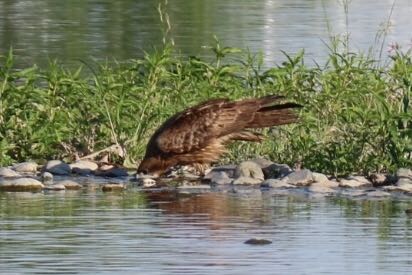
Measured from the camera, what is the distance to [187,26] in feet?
98.9

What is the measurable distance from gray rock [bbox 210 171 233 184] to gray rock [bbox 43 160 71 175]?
129 cm

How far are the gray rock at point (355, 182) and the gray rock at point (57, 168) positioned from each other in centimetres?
244

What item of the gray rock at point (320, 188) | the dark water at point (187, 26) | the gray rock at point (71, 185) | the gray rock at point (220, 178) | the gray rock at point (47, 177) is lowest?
the dark water at point (187, 26)

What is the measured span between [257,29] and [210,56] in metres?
6.25

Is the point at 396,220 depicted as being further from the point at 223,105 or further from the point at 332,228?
the point at 223,105

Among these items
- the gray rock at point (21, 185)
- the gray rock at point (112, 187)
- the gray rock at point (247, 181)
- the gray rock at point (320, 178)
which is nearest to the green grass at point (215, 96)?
the gray rock at point (320, 178)

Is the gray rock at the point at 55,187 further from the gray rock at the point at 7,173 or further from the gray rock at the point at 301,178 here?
the gray rock at the point at 301,178

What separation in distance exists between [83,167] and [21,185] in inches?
44.1

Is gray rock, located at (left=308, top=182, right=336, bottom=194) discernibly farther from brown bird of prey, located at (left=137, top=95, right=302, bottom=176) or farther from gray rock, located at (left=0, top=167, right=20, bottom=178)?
gray rock, located at (left=0, top=167, right=20, bottom=178)

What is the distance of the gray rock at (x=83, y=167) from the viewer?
13.9 m

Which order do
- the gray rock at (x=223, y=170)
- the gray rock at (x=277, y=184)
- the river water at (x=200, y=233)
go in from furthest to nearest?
the gray rock at (x=223, y=170) < the gray rock at (x=277, y=184) < the river water at (x=200, y=233)

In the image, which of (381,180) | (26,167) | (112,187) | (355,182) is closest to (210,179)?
(112,187)

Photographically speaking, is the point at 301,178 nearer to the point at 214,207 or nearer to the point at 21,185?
the point at 214,207

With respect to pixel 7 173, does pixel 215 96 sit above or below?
above
